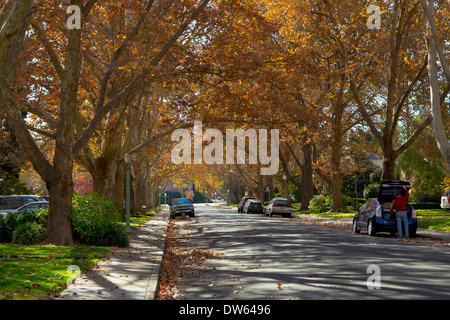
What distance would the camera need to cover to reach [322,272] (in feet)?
35.9

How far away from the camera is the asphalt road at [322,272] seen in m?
8.67

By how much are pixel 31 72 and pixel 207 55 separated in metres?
7.28

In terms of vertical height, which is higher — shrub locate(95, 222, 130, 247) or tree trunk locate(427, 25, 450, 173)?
tree trunk locate(427, 25, 450, 173)

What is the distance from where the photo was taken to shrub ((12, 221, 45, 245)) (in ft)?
58.5

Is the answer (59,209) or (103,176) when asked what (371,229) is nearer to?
(59,209)

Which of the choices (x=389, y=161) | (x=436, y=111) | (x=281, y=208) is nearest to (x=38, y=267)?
(x=436, y=111)

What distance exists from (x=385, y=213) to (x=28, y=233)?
1321 cm

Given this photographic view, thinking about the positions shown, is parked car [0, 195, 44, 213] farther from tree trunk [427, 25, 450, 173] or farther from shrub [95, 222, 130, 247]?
tree trunk [427, 25, 450, 173]

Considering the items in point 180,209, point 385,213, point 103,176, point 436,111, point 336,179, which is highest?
point 436,111

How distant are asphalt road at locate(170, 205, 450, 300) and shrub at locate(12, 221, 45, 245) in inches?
245

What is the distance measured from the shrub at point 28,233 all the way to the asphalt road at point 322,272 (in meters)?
6.23

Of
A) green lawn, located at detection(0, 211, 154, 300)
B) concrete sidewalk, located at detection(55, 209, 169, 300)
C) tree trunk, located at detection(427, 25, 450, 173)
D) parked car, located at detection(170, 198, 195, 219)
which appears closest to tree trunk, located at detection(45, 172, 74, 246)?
green lawn, located at detection(0, 211, 154, 300)

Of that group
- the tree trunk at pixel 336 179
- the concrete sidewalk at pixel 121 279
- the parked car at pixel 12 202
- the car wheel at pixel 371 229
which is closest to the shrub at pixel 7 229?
the concrete sidewalk at pixel 121 279

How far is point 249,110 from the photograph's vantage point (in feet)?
79.8
